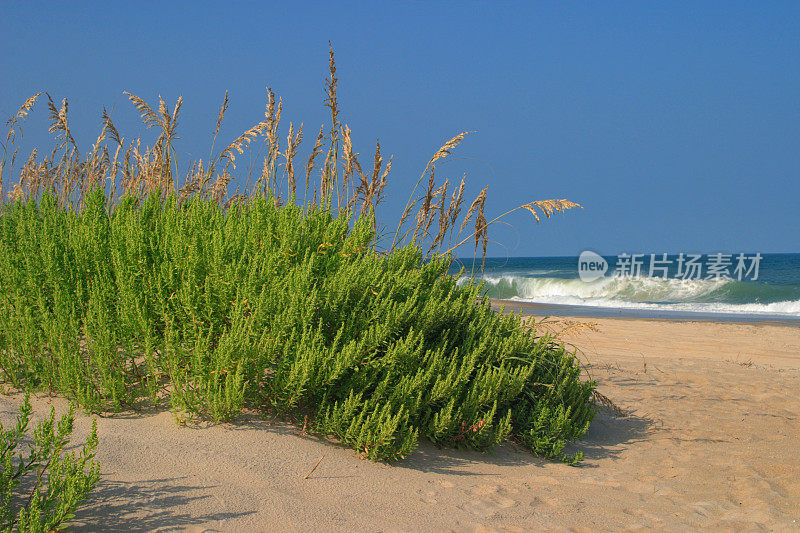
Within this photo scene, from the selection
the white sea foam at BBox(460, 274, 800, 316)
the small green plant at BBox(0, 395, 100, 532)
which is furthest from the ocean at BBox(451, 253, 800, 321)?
the small green plant at BBox(0, 395, 100, 532)

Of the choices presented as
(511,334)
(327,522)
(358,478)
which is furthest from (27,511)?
(511,334)

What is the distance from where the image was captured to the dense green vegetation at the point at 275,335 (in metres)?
3.20

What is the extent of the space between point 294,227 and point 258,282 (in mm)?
621

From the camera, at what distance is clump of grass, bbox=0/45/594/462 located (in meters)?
3.21

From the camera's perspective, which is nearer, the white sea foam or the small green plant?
the small green plant

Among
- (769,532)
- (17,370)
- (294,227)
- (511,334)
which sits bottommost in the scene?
(769,532)

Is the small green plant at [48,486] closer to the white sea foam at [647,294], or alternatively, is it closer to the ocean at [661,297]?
the ocean at [661,297]

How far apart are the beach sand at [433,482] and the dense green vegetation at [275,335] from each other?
16 cm

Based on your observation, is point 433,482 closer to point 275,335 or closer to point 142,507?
point 275,335

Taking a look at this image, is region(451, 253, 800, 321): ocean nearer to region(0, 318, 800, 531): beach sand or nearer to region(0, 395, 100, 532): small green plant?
region(0, 318, 800, 531): beach sand

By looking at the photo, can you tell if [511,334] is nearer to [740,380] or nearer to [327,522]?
[327,522]

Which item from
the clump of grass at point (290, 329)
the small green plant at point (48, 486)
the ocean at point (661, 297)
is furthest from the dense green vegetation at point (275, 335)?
the ocean at point (661, 297)

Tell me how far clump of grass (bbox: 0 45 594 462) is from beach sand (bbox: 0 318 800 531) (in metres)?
0.16

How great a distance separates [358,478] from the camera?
10.1 feet
